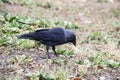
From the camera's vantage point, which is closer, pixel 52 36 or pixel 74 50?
pixel 52 36

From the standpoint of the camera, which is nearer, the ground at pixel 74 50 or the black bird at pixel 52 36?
the ground at pixel 74 50

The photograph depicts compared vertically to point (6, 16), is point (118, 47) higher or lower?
lower

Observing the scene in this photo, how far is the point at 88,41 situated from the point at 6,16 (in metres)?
2.17

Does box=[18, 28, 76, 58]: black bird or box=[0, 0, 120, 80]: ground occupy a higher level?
box=[18, 28, 76, 58]: black bird

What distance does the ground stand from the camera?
6590 millimetres

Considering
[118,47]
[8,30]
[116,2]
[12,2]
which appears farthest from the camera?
[116,2]

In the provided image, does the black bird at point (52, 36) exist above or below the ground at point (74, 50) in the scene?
above

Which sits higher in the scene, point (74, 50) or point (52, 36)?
point (52, 36)

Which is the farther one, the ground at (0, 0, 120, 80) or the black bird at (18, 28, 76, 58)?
the black bird at (18, 28, 76, 58)

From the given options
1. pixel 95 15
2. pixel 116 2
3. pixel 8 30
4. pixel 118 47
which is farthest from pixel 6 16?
pixel 116 2

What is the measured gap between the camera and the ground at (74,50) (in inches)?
259

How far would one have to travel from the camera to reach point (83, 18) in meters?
12.8

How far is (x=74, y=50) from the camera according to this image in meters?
8.23

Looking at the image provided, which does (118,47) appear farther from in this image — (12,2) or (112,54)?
(12,2)
